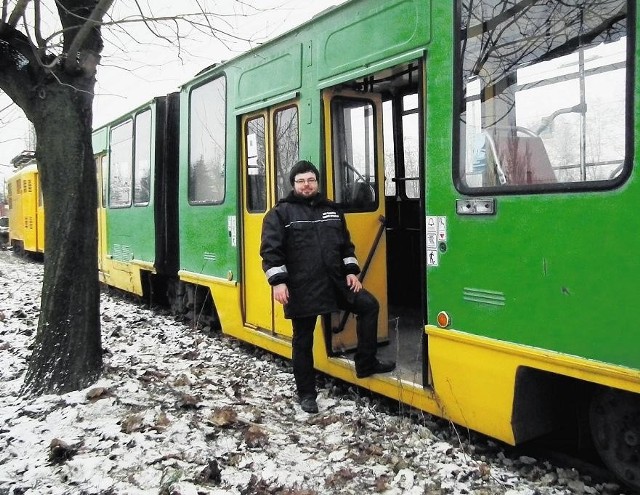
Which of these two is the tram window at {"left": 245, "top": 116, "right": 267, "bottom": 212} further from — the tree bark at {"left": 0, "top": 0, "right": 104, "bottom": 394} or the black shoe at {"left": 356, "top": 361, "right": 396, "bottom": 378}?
the black shoe at {"left": 356, "top": 361, "right": 396, "bottom": 378}

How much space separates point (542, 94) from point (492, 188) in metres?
0.52

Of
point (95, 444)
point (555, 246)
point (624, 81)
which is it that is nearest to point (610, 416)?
point (555, 246)

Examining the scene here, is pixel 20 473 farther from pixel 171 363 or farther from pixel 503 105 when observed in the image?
pixel 503 105

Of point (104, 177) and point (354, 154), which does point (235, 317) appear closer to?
point (354, 154)

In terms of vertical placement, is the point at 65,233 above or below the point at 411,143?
below

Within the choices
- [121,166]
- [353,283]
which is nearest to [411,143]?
[353,283]

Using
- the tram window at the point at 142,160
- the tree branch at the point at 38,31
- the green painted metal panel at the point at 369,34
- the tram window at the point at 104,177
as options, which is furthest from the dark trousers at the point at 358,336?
the tram window at the point at 104,177

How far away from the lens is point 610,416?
3.03 metres

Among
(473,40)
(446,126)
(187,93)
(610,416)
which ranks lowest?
(610,416)

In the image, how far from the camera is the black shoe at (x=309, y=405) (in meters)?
4.26

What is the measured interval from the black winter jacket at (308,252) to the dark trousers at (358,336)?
12cm

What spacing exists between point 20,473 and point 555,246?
3000 mm

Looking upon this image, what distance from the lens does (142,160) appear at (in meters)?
8.24

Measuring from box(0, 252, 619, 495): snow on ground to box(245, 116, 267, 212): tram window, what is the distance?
155 centimetres
